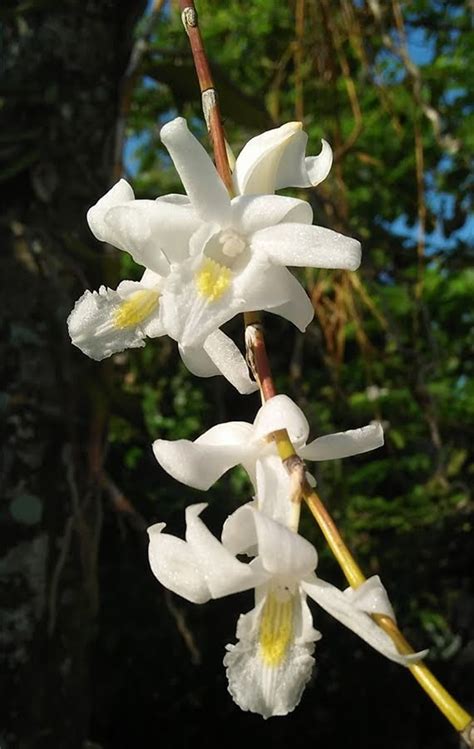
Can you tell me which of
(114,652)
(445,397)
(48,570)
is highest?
(48,570)

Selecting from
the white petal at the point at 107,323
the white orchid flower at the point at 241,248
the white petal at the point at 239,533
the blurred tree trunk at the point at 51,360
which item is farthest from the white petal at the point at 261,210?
the blurred tree trunk at the point at 51,360

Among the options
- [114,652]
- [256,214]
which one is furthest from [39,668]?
[114,652]

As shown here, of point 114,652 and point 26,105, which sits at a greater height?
point 26,105

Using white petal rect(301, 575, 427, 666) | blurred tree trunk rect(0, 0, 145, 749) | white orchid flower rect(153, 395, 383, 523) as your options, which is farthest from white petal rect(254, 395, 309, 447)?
blurred tree trunk rect(0, 0, 145, 749)

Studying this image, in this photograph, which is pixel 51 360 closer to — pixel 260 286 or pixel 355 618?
pixel 260 286

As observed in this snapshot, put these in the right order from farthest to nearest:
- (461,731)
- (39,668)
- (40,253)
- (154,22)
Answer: (154,22)
(40,253)
(39,668)
(461,731)

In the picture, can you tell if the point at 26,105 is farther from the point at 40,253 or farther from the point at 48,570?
the point at 48,570

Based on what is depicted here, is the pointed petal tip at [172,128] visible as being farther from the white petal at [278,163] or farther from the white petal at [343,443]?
the white petal at [343,443]

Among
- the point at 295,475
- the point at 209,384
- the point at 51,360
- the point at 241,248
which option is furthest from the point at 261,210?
the point at 209,384
